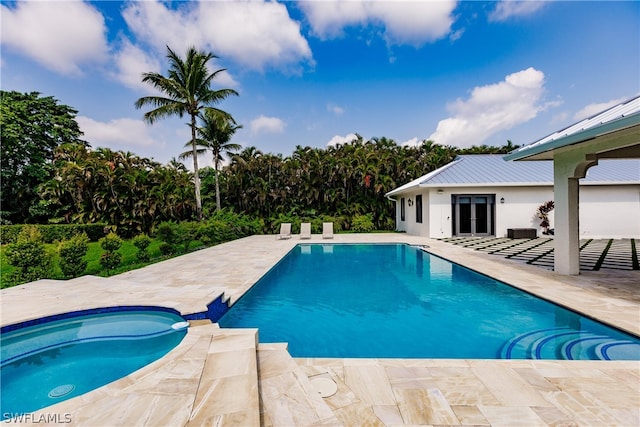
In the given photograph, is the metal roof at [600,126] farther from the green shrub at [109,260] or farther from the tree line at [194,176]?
the tree line at [194,176]

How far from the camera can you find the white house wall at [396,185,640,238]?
1550cm

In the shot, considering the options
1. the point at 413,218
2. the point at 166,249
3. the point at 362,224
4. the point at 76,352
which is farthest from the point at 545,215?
the point at 76,352

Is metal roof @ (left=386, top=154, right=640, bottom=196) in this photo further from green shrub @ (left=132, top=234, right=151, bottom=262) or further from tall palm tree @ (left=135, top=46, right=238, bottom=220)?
tall palm tree @ (left=135, top=46, right=238, bottom=220)

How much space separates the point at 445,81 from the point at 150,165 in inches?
819

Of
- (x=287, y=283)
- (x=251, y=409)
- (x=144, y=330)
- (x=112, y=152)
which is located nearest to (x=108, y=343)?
(x=144, y=330)

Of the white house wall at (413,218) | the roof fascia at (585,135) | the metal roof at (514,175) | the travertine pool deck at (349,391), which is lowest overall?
the travertine pool deck at (349,391)

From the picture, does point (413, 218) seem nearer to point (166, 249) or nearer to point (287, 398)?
point (166, 249)

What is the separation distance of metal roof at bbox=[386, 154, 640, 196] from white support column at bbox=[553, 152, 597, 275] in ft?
26.4

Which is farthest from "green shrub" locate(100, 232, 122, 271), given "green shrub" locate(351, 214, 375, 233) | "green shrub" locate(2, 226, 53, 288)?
"green shrub" locate(351, 214, 375, 233)

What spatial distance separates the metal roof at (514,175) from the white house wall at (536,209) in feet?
1.37

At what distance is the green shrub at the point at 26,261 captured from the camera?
23.9 feet

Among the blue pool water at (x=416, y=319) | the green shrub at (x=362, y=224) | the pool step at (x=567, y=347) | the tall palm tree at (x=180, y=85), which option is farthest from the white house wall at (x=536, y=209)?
the tall palm tree at (x=180, y=85)

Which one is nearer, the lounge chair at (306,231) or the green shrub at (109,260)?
the green shrub at (109,260)

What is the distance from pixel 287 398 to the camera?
8.38 feet
